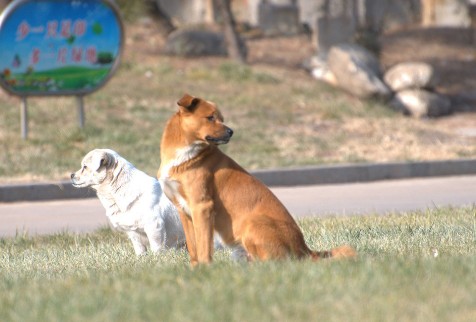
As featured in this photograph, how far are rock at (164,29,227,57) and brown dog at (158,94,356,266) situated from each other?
14.1 metres

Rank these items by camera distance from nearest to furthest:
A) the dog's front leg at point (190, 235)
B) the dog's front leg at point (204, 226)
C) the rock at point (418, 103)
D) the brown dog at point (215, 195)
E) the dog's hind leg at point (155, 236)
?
the brown dog at point (215, 195) < the dog's front leg at point (204, 226) < the dog's front leg at point (190, 235) < the dog's hind leg at point (155, 236) < the rock at point (418, 103)

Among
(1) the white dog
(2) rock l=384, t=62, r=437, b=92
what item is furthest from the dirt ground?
(1) the white dog

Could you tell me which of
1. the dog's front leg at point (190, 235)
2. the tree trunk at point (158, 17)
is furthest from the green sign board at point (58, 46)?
the dog's front leg at point (190, 235)

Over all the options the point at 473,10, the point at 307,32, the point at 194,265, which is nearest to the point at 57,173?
the point at 194,265

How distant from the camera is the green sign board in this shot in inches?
592

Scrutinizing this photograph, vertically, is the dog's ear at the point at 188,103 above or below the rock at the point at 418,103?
above

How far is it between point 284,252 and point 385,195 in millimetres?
6537

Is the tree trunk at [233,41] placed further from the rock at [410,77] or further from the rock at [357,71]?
the rock at [410,77]

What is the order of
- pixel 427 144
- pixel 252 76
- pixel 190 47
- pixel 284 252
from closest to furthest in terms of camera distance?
1. pixel 284 252
2. pixel 427 144
3. pixel 252 76
4. pixel 190 47

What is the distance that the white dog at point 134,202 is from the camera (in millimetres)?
8047

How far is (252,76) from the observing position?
19.3 metres

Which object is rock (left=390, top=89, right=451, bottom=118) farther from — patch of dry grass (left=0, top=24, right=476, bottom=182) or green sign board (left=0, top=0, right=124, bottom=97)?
green sign board (left=0, top=0, right=124, bottom=97)

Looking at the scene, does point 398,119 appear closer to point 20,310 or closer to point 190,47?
point 190,47

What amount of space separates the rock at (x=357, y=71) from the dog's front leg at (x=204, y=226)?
1244 centimetres
